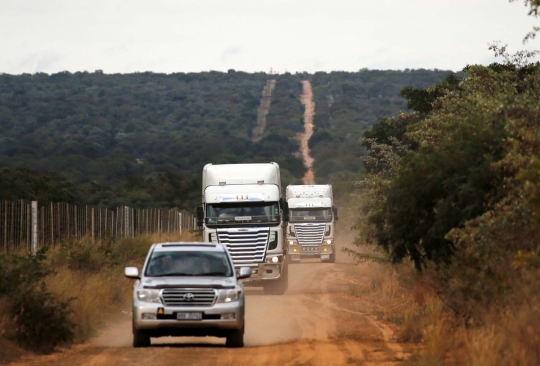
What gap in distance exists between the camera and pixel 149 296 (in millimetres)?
17188

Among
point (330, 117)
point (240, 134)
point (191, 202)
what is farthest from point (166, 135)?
point (191, 202)

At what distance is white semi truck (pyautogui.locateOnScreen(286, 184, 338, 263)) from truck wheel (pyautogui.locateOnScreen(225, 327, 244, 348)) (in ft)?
104

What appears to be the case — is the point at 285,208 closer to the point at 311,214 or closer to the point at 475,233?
the point at 475,233

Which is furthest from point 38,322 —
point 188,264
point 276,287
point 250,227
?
point 276,287

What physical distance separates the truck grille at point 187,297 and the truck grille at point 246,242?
46.2ft

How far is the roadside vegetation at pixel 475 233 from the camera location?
510 inches

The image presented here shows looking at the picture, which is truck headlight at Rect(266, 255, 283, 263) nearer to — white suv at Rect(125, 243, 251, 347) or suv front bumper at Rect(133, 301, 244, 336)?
white suv at Rect(125, 243, 251, 347)

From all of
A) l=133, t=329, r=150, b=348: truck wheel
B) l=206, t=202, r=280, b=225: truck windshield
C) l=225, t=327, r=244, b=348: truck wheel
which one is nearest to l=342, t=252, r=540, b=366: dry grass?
l=225, t=327, r=244, b=348: truck wheel

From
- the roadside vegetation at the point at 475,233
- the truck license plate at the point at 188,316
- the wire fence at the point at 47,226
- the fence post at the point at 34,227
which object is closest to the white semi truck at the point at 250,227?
the wire fence at the point at 47,226

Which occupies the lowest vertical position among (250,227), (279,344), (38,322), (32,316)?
(279,344)

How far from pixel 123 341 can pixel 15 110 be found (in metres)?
140

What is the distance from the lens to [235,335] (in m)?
17.5

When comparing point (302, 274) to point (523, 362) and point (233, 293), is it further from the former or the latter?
point (523, 362)

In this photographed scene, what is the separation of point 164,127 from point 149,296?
5554 inches
